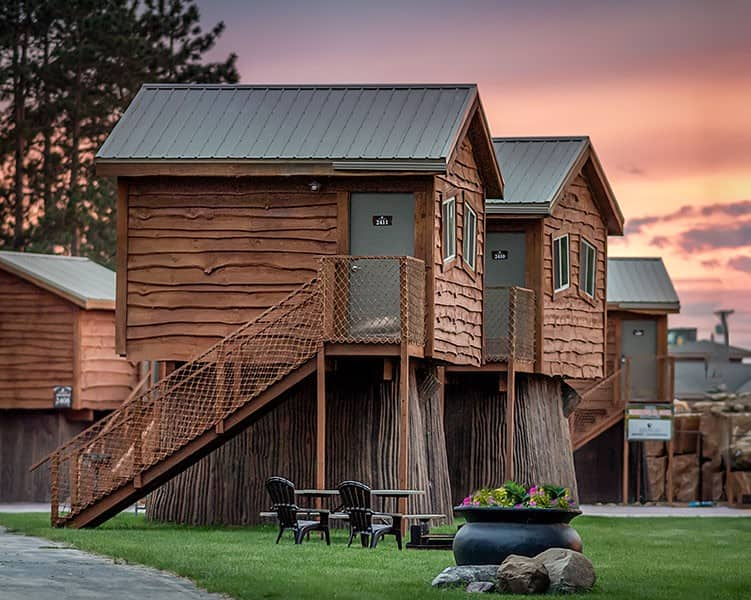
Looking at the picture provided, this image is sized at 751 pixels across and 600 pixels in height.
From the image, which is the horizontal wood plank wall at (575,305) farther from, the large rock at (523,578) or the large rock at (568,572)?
the large rock at (523,578)

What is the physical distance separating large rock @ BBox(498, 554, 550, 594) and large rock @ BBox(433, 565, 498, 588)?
1.28ft

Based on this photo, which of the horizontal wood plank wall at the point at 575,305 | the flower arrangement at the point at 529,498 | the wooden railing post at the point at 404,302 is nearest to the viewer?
the flower arrangement at the point at 529,498

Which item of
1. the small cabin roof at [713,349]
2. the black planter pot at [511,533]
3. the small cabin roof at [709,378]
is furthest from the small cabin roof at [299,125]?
the small cabin roof at [713,349]

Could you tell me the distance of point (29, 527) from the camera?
27.9 metres

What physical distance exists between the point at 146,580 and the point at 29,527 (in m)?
9.56

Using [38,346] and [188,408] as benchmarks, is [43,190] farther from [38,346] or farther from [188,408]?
[188,408]

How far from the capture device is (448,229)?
1176 inches

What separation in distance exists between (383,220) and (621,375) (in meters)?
21.7

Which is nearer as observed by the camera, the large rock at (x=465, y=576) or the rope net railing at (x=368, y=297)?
the large rock at (x=465, y=576)

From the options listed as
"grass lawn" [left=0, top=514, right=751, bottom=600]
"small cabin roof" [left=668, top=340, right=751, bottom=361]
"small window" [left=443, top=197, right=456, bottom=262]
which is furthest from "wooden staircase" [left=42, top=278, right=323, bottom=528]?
"small cabin roof" [left=668, top=340, right=751, bottom=361]

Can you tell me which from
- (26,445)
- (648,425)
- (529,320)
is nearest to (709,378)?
(648,425)

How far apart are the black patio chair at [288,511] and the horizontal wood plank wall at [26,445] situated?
1812cm

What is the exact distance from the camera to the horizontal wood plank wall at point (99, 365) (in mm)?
42562

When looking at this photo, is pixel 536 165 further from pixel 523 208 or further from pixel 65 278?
pixel 65 278
